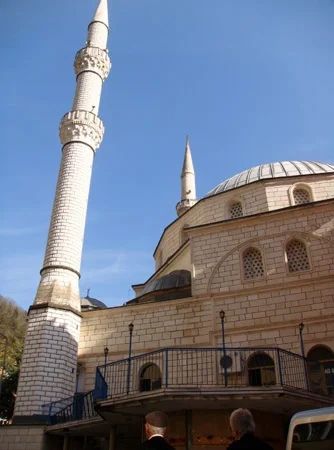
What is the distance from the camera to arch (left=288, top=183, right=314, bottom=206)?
16.5 metres

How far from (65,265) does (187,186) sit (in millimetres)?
11896

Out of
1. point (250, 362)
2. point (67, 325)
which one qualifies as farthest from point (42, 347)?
point (250, 362)

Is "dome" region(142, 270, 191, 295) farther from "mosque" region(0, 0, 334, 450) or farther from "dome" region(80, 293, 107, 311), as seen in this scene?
"dome" region(80, 293, 107, 311)

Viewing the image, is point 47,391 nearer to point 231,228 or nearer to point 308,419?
point 231,228

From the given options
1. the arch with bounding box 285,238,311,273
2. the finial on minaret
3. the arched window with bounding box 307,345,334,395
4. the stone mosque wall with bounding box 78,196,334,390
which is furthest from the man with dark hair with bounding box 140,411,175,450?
the finial on minaret

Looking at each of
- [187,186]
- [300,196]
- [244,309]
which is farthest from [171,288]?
[187,186]

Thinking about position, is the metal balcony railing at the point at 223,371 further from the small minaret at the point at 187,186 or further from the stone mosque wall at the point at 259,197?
the small minaret at the point at 187,186

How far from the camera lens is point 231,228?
14.9m

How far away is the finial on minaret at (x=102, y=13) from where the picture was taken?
77.9ft

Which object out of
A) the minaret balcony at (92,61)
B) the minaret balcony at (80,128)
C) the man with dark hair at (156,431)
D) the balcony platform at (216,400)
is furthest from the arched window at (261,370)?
the minaret balcony at (92,61)

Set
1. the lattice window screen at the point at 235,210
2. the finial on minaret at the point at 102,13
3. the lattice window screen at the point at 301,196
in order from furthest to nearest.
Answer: the finial on minaret at the point at 102,13, the lattice window screen at the point at 235,210, the lattice window screen at the point at 301,196

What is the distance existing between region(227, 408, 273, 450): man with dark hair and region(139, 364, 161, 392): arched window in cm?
998

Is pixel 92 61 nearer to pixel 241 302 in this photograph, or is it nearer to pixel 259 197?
pixel 259 197

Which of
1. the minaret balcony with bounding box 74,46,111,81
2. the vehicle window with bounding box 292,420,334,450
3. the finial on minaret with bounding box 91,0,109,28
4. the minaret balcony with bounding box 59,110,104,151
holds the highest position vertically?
the finial on minaret with bounding box 91,0,109,28
